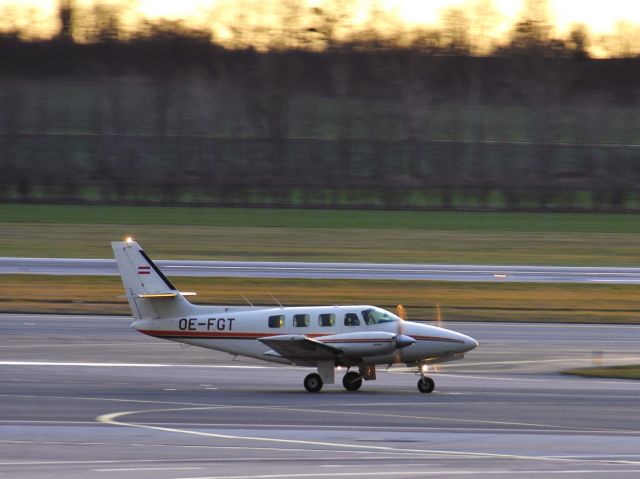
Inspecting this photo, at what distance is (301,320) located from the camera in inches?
997

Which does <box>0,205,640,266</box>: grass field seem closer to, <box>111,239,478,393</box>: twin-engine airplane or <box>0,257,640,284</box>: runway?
<box>0,257,640,284</box>: runway

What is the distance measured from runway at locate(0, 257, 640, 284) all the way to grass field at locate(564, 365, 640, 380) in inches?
831

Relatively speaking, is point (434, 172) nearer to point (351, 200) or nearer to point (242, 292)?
point (351, 200)

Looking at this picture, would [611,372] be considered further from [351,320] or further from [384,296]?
[384,296]

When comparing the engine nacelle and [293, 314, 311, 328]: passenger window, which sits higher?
[293, 314, 311, 328]: passenger window

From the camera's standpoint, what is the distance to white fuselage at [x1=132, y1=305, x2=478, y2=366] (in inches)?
963

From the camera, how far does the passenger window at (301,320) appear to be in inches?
996

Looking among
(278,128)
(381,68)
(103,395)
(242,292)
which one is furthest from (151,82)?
(103,395)

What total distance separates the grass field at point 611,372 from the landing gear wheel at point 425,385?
4.97 meters

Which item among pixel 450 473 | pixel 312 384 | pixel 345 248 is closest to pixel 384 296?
pixel 312 384

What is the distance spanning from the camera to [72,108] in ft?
443

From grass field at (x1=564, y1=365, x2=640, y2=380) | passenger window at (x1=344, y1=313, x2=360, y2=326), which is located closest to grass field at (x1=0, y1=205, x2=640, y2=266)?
grass field at (x1=564, y1=365, x2=640, y2=380)

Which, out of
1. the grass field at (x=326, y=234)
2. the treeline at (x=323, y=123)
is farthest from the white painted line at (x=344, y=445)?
the treeline at (x=323, y=123)

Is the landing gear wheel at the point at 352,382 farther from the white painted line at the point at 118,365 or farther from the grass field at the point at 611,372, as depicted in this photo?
the grass field at the point at 611,372
